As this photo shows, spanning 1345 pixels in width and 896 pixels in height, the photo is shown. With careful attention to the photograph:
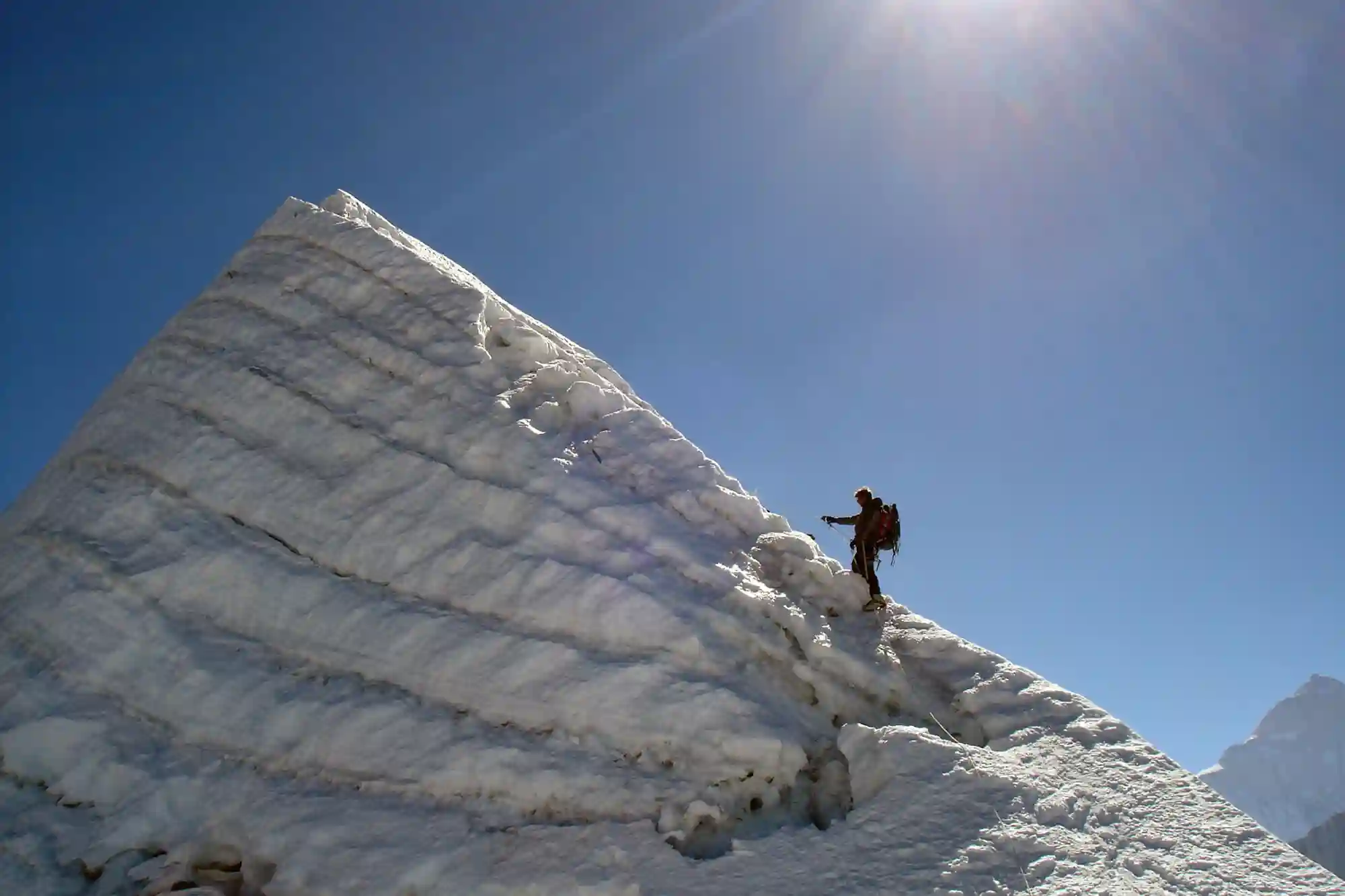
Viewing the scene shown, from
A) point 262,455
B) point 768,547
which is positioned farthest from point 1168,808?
point 262,455

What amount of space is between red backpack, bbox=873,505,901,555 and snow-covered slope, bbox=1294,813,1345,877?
53.5 m

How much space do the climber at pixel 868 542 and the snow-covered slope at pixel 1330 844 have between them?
176ft

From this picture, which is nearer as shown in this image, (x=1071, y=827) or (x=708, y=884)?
(x=708, y=884)

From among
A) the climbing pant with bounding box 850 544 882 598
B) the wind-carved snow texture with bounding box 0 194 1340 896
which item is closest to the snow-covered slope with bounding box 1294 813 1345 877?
the climbing pant with bounding box 850 544 882 598

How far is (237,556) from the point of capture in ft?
27.3

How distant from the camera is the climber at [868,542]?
30.8 feet

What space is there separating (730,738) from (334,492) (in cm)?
494

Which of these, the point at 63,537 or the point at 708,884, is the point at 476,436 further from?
the point at 708,884

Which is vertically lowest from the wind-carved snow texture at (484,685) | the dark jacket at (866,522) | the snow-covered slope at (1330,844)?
the wind-carved snow texture at (484,685)

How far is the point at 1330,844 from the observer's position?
4909 centimetres

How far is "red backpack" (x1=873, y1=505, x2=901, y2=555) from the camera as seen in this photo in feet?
30.8

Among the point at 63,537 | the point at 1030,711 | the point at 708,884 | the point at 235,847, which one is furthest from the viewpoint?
the point at 63,537

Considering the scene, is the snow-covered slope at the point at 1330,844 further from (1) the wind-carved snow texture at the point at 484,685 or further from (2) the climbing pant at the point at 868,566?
(1) the wind-carved snow texture at the point at 484,685

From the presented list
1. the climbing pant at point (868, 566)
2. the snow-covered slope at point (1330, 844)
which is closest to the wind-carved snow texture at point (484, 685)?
the climbing pant at point (868, 566)
